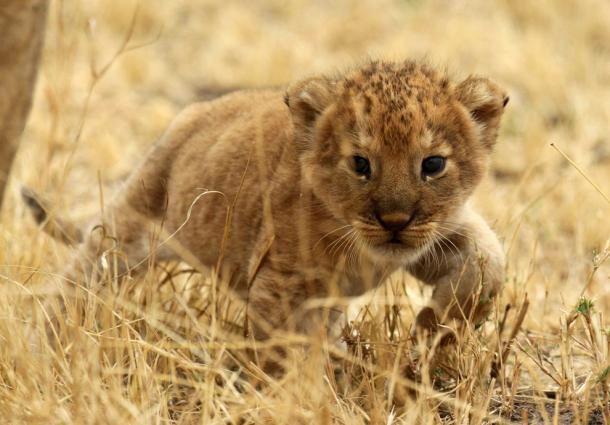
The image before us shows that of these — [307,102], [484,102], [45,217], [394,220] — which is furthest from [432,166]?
[45,217]

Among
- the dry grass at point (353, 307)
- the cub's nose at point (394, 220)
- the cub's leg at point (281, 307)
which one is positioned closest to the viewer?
the dry grass at point (353, 307)

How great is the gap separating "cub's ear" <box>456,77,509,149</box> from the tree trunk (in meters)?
1.89

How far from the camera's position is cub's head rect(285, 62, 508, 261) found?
392cm

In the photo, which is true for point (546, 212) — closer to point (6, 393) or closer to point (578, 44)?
point (578, 44)

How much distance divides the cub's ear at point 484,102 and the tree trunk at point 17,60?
74.4 inches

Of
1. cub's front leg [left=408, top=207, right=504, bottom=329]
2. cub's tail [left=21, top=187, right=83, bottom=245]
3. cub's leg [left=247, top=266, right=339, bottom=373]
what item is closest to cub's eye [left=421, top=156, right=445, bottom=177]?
cub's front leg [left=408, top=207, right=504, bottom=329]

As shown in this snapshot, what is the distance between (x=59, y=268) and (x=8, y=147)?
34.3 inches

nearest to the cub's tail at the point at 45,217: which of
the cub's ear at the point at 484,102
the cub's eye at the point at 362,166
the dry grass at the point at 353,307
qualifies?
the dry grass at the point at 353,307

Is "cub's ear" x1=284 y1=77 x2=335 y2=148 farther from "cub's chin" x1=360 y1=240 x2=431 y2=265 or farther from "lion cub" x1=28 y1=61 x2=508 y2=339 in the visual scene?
"cub's chin" x1=360 y1=240 x2=431 y2=265

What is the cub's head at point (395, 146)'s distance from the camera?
3924 millimetres

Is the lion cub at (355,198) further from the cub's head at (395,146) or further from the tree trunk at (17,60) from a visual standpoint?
the tree trunk at (17,60)

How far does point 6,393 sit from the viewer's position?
359cm

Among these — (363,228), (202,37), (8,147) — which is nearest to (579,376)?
(363,228)

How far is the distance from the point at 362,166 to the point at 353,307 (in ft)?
5.56
